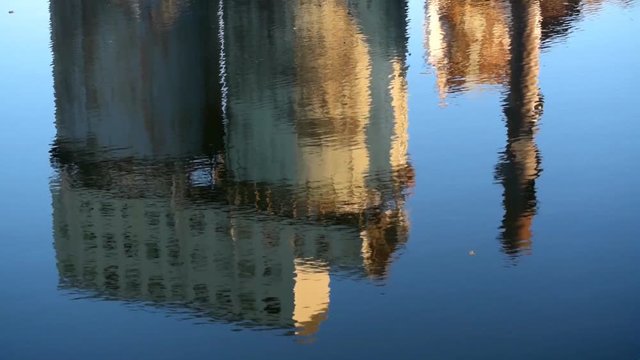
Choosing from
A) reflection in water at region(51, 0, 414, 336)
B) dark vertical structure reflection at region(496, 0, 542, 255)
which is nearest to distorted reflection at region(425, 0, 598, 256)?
dark vertical structure reflection at region(496, 0, 542, 255)

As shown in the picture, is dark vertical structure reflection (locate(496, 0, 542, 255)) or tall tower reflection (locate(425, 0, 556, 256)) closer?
dark vertical structure reflection (locate(496, 0, 542, 255))

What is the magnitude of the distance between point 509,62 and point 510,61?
0.13 feet

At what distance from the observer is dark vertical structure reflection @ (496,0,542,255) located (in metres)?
18.8

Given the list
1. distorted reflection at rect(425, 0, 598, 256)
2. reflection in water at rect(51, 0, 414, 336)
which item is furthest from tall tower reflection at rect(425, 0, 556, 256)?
reflection in water at rect(51, 0, 414, 336)

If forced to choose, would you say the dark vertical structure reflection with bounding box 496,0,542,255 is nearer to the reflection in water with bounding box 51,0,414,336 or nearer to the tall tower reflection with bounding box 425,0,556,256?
the tall tower reflection with bounding box 425,0,556,256

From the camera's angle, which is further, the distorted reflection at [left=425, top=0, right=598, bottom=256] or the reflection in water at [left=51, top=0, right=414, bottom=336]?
the distorted reflection at [left=425, top=0, right=598, bottom=256]

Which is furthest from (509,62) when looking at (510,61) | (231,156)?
(231,156)

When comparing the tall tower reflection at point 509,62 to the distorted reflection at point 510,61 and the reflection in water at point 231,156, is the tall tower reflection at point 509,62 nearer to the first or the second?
the distorted reflection at point 510,61

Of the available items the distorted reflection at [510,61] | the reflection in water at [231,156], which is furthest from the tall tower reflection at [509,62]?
the reflection in water at [231,156]

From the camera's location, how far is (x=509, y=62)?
98.2 feet

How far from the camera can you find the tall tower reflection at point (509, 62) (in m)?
20.0

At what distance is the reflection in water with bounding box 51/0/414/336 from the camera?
58.6 feet

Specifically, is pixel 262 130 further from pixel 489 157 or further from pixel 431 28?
pixel 431 28

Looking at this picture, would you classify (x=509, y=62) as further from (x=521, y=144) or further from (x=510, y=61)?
(x=521, y=144)
